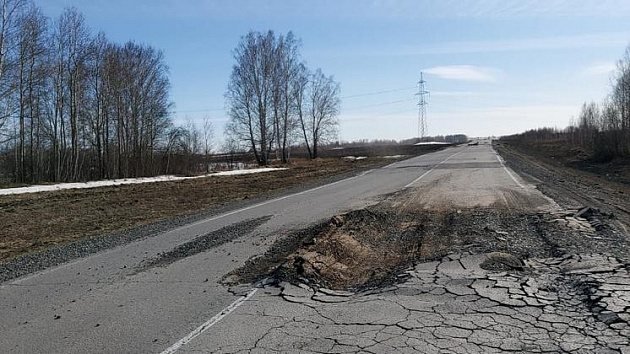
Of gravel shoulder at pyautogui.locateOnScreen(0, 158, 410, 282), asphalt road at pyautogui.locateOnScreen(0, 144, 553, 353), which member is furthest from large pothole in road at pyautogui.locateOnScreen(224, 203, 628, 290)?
gravel shoulder at pyautogui.locateOnScreen(0, 158, 410, 282)

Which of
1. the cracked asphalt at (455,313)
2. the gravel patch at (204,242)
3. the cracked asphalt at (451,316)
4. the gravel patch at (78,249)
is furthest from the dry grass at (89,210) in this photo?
the cracked asphalt at (451,316)

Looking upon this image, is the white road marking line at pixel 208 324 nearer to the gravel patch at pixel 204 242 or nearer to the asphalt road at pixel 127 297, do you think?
the asphalt road at pixel 127 297

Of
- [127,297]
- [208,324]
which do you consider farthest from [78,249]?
[208,324]

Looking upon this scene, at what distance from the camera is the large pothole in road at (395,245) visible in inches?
269

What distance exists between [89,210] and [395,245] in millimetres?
12783

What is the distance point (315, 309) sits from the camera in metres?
5.44

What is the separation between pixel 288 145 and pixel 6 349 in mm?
49112

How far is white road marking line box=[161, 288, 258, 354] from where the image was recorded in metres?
4.51

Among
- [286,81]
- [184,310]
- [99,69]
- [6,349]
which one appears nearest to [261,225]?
[184,310]

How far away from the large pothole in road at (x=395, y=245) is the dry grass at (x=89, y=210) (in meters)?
5.99

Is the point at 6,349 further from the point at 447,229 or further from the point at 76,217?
the point at 76,217

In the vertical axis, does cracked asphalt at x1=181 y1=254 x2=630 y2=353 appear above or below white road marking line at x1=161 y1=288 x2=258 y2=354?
above

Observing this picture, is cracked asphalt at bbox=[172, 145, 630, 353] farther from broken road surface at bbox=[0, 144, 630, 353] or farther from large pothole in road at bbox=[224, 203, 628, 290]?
large pothole in road at bbox=[224, 203, 628, 290]

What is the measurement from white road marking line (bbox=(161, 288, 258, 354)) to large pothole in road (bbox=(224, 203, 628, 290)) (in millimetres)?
781
